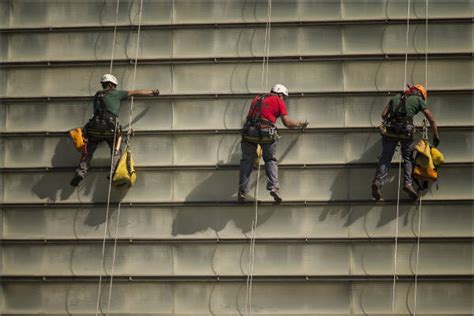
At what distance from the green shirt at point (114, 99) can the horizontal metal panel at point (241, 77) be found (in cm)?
55

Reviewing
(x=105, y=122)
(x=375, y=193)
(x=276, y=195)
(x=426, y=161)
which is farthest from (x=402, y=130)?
(x=105, y=122)

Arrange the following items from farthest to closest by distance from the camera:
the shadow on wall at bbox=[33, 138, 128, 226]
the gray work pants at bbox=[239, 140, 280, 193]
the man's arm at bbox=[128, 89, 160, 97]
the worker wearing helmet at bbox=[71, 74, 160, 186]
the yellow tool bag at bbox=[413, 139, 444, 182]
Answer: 1. the shadow on wall at bbox=[33, 138, 128, 226]
2. the man's arm at bbox=[128, 89, 160, 97]
3. the worker wearing helmet at bbox=[71, 74, 160, 186]
4. the gray work pants at bbox=[239, 140, 280, 193]
5. the yellow tool bag at bbox=[413, 139, 444, 182]

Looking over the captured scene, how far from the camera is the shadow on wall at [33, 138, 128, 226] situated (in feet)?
47.3

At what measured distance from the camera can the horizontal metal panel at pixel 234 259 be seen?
45.0 ft

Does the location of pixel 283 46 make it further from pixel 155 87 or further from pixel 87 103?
pixel 87 103

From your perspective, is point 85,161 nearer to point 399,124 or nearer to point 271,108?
point 271,108

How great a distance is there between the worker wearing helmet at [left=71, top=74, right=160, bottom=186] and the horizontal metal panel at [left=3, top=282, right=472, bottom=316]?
1.80 m

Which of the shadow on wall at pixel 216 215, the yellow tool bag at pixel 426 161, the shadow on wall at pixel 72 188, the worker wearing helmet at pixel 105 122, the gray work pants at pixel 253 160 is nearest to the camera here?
the yellow tool bag at pixel 426 161

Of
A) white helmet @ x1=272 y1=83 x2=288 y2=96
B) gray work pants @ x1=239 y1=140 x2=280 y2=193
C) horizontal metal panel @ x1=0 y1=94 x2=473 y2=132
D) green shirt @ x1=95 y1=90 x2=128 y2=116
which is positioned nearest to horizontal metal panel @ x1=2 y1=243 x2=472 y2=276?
gray work pants @ x1=239 y1=140 x2=280 y2=193

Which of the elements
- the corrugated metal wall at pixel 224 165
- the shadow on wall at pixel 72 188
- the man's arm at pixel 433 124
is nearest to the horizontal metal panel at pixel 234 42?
the corrugated metal wall at pixel 224 165

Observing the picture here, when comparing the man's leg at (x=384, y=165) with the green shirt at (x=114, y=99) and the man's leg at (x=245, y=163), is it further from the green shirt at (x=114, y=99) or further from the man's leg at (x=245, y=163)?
the green shirt at (x=114, y=99)

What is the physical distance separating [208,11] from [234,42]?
68 centimetres

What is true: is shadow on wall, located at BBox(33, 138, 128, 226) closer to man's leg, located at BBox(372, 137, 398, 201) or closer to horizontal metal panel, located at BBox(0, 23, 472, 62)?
horizontal metal panel, located at BBox(0, 23, 472, 62)

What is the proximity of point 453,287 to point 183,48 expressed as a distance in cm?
560
